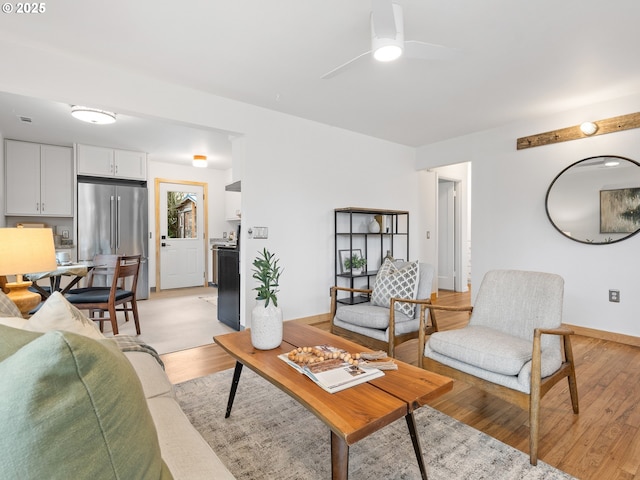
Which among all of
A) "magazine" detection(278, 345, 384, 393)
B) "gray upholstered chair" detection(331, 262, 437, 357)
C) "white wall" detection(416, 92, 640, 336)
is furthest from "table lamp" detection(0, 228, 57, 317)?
"white wall" detection(416, 92, 640, 336)

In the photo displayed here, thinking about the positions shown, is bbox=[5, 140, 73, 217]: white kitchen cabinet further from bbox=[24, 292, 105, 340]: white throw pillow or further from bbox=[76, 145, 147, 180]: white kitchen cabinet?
bbox=[24, 292, 105, 340]: white throw pillow

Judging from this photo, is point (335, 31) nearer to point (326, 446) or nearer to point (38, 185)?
point (326, 446)

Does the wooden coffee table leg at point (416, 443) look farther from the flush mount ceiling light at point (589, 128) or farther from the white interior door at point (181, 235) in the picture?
the white interior door at point (181, 235)

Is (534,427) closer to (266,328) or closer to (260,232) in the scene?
(266,328)

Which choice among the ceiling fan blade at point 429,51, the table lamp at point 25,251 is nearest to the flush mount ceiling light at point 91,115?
the table lamp at point 25,251

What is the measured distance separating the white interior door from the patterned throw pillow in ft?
15.3

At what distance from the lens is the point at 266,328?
1.80m

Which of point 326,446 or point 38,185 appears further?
point 38,185

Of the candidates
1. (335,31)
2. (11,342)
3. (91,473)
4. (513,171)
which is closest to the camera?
(91,473)

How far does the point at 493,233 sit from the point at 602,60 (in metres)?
2.15

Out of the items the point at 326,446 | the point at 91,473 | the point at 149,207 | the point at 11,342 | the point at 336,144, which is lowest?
the point at 326,446

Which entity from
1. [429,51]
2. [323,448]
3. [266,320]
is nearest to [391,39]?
[429,51]

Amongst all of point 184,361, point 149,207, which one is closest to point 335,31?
point 184,361

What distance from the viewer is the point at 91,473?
420 mm
